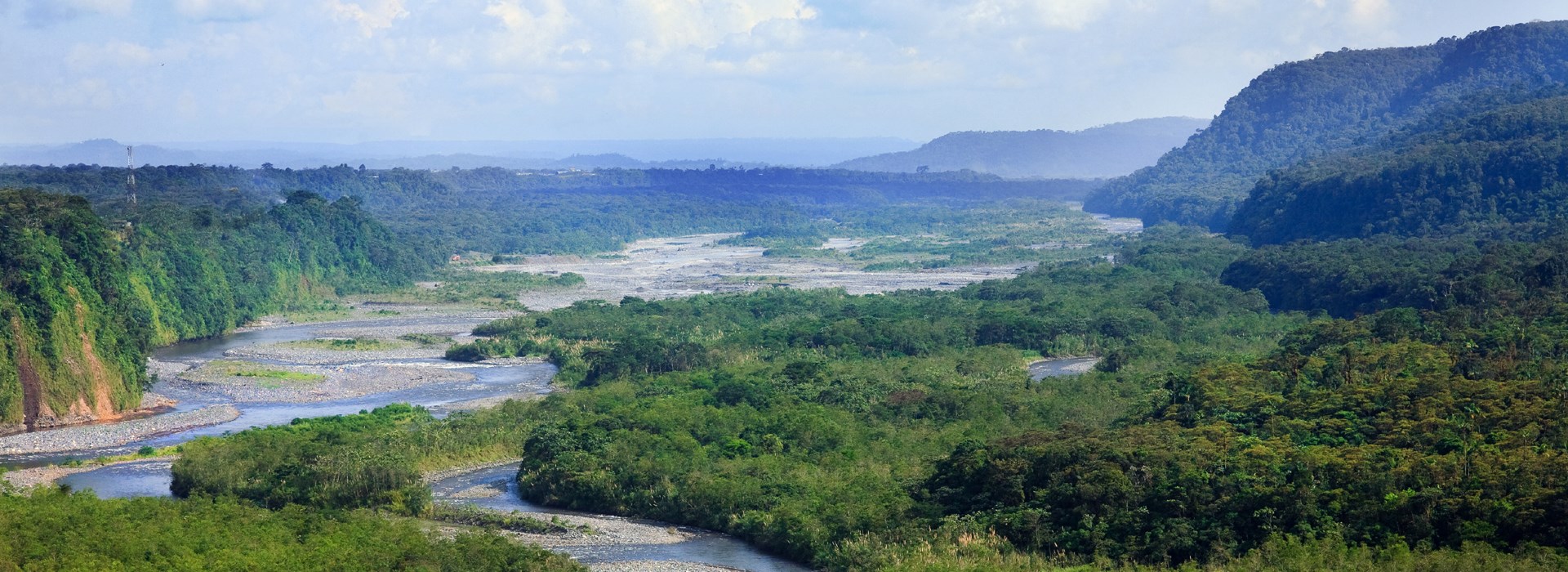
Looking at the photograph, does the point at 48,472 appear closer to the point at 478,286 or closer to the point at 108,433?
the point at 108,433

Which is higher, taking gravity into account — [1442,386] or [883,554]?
[1442,386]

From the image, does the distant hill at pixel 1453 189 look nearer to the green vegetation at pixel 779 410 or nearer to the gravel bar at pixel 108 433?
the green vegetation at pixel 779 410

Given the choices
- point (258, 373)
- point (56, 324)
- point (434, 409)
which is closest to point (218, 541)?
point (434, 409)

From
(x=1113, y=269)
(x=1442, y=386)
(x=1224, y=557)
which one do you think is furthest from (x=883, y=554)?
(x=1113, y=269)

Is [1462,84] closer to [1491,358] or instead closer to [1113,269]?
[1113,269]

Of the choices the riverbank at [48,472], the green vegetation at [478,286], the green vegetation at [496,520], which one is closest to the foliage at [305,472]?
the green vegetation at [496,520]

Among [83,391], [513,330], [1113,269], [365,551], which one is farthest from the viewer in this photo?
[1113,269]
